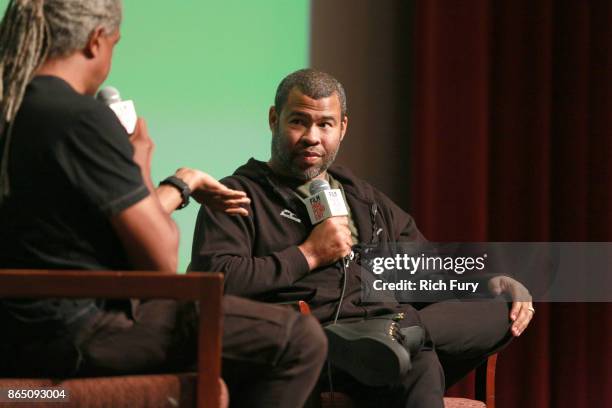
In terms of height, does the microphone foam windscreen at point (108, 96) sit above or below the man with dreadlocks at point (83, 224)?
above

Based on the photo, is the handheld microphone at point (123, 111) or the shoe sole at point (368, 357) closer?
the handheld microphone at point (123, 111)

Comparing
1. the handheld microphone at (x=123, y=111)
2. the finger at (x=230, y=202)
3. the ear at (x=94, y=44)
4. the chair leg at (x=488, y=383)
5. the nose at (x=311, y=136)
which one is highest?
the nose at (x=311, y=136)

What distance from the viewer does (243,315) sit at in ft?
6.18

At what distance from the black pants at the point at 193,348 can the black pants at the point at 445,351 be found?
65 cm

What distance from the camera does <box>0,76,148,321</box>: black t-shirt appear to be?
1.76 metres

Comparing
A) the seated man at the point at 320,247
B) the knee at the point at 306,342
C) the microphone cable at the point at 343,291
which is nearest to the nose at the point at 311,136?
the seated man at the point at 320,247

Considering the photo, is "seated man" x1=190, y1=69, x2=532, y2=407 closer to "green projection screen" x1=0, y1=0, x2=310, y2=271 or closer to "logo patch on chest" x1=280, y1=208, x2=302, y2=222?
"logo patch on chest" x1=280, y1=208, x2=302, y2=222

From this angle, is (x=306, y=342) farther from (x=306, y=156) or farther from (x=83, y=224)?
(x=306, y=156)

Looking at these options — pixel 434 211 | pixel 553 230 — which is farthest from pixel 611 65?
pixel 434 211

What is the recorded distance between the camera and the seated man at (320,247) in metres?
2.61

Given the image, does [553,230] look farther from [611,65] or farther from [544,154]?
[611,65]

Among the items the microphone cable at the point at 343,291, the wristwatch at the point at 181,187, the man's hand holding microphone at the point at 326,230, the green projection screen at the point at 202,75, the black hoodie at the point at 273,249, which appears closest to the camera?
the wristwatch at the point at 181,187

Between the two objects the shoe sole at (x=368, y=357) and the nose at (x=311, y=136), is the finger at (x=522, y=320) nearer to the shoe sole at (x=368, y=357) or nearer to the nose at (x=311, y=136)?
the shoe sole at (x=368, y=357)

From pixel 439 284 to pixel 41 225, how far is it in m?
1.58
